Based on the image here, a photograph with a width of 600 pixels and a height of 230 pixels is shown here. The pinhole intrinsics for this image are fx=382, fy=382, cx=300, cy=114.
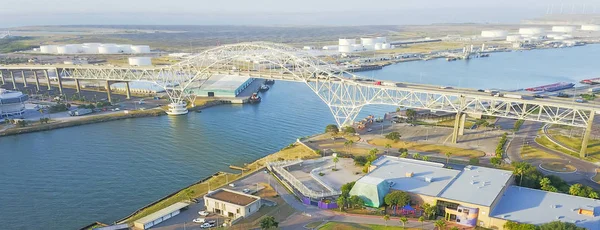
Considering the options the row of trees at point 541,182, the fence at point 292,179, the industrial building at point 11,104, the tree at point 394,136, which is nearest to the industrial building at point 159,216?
the fence at point 292,179

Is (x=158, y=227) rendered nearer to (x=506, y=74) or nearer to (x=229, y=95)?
(x=229, y=95)

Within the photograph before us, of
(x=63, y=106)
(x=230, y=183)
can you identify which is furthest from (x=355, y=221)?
(x=63, y=106)

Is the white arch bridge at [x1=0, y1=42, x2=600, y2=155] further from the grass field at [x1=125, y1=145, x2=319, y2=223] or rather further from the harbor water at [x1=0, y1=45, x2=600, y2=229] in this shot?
the grass field at [x1=125, y1=145, x2=319, y2=223]

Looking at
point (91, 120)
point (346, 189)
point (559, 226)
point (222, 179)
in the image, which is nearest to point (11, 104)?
point (91, 120)

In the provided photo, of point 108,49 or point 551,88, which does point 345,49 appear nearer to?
point 551,88

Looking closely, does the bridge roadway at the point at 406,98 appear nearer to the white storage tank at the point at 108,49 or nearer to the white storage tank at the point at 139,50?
the white storage tank at the point at 108,49

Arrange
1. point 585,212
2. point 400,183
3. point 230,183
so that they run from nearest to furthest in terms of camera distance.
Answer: point 585,212 → point 400,183 → point 230,183
